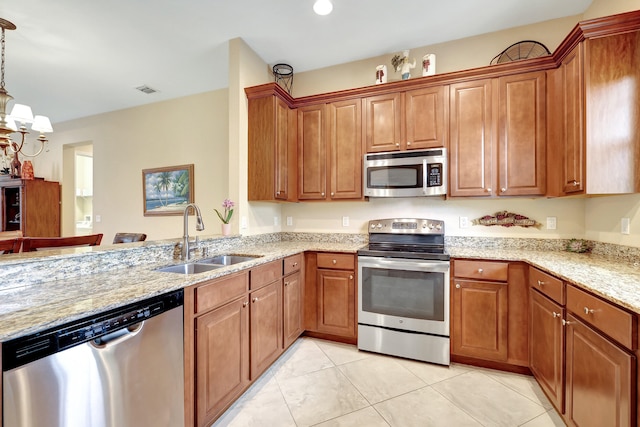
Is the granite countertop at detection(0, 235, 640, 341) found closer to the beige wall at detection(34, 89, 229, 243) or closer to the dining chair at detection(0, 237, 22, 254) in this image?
the dining chair at detection(0, 237, 22, 254)

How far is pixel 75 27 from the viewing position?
2.54m

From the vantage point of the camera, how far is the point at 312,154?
296 centimetres

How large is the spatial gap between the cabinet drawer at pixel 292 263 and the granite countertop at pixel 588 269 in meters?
1.34

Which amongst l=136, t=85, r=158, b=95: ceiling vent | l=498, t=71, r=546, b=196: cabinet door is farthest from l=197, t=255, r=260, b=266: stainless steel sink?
l=136, t=85, r=158, b=95: ceiling vent

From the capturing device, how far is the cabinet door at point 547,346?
1.58 metres

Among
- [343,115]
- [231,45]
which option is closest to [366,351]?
[343,115]

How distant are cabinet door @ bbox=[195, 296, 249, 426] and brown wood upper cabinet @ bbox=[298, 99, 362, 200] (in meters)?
1.49

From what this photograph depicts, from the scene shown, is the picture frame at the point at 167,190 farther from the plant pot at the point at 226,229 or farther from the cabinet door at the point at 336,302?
the cabinet door at the point at 336,302

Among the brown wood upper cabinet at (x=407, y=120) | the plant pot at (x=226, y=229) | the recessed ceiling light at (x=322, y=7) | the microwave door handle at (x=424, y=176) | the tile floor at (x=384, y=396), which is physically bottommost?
the tile floor at (x=384, y=396)

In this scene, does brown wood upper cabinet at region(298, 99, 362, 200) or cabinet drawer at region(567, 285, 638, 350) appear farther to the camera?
brown wood upper cabinet at region(298, 99, 362, 200)

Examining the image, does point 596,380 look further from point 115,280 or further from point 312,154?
point 312,154

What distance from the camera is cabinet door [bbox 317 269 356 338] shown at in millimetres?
2543

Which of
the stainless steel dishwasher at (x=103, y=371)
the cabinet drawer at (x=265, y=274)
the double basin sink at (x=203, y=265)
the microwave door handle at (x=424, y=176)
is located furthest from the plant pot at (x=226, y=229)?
the microwave door handle at (x=424, y=176)

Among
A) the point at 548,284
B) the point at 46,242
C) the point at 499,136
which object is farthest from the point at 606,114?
the point at 46,242
